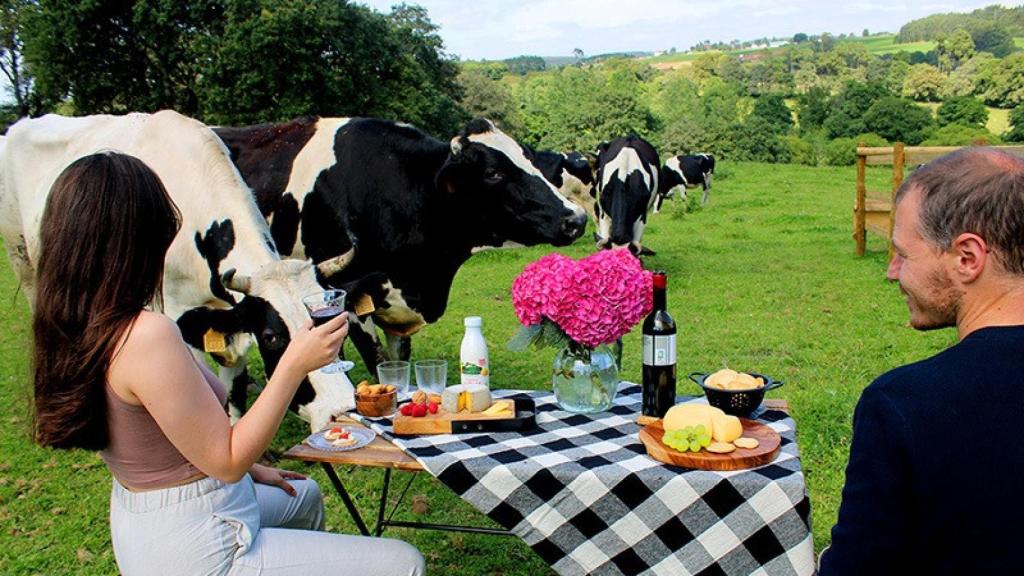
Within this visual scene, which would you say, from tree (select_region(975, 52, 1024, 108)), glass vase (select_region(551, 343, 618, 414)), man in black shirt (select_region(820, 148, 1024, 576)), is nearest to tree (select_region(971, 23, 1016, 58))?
tree (select_region(975, 52, 1024, 108))

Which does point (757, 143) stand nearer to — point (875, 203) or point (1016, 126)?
point (1016, 126)

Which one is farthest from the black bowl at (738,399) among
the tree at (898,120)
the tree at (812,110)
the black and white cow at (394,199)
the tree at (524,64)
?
the tree at (524,64)

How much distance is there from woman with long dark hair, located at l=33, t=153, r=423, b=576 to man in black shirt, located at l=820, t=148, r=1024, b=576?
1.44m

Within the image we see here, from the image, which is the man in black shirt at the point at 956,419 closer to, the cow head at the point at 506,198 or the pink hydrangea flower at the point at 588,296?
the pink hydrangea flower at the point at 588,296

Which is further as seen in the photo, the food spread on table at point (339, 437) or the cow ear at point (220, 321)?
the cow ear at point (220, 321)

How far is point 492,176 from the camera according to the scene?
21.1 feet

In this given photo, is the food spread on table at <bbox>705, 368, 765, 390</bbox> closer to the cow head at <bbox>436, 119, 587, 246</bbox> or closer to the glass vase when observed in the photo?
the glass vase

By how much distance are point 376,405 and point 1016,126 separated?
111 feet

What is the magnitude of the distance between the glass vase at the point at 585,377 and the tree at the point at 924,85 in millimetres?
42761

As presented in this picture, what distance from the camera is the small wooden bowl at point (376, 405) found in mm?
3312

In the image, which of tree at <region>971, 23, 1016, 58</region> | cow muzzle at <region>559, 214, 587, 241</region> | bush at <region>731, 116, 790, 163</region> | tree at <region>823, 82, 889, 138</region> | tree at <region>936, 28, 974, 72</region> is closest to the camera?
cow muzzle at <region>559, 214, 587, 241</region>

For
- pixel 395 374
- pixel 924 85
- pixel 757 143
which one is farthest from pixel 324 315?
pixel 924 85

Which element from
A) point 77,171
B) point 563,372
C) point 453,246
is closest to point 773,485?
point 563,372

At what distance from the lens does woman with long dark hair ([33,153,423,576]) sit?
7.16ft
